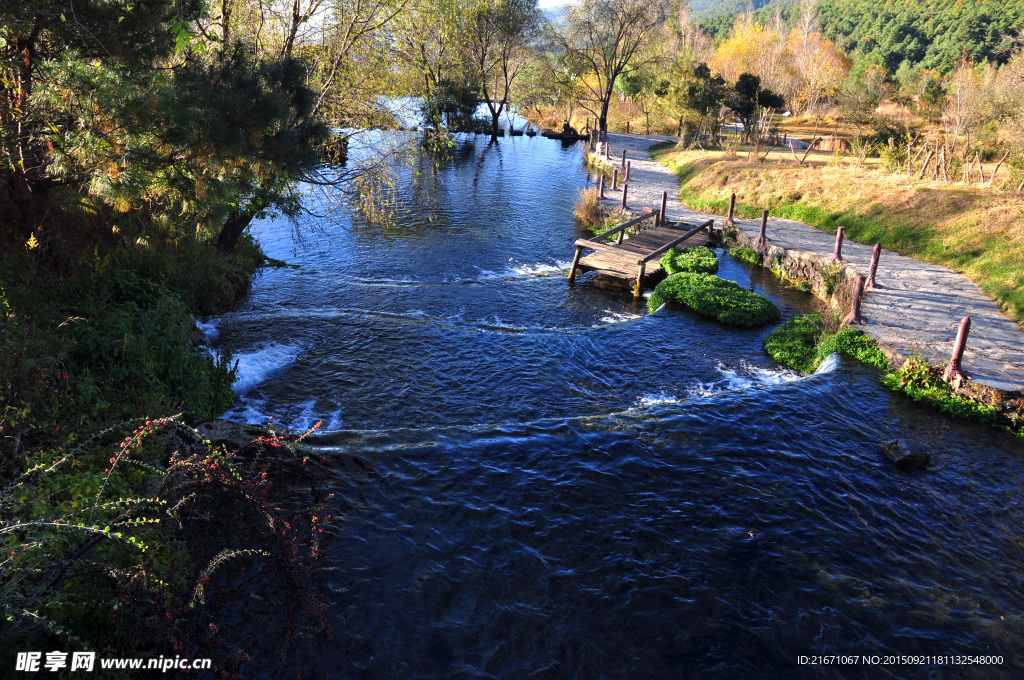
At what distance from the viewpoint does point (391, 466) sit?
10195 millimetres

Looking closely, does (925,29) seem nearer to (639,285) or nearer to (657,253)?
(657,253)

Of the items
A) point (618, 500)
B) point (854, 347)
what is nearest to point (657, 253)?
point (854, 347)

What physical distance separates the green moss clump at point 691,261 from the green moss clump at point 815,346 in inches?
218

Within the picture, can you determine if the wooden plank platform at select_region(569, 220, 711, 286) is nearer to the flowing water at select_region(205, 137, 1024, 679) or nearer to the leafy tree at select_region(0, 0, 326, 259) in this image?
the flowing water at select_region(205, 137, 1024, 679)

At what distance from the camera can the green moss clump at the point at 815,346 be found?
573 inches

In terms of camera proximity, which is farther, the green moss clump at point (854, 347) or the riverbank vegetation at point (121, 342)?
the green moss clump at point (854, 347)

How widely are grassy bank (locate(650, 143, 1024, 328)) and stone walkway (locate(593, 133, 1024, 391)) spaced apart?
22.9 inches

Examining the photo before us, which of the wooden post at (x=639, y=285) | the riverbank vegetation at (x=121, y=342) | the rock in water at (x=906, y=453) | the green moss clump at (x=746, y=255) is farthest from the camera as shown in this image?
the green moss clump at (x=746, y=255)

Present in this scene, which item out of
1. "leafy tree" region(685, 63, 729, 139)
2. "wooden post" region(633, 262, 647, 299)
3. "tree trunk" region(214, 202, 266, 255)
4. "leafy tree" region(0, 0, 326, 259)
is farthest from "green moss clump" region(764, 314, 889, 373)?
"leafy tree" region(685, 63, 729, 139)

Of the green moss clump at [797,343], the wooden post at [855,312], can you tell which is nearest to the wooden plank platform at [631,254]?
the green moss clump at [797,343]

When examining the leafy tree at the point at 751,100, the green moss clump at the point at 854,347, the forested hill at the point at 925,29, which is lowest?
the green moss clump at the point at 854,347

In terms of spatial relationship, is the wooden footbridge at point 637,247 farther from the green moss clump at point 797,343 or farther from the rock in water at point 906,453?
the rock in water at point 906,453

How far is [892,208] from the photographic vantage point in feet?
75.8

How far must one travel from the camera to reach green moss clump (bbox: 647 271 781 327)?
56.4ft
